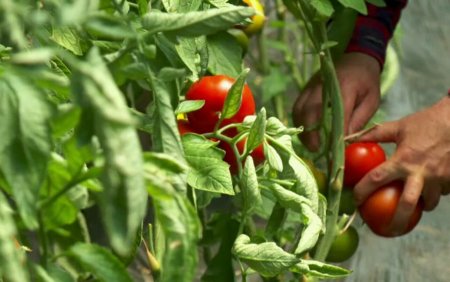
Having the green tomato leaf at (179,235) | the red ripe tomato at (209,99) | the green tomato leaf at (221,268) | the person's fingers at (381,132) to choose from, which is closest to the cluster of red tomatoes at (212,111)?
the red ripe tomato at (209,99)

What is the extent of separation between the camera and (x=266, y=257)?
0.66m

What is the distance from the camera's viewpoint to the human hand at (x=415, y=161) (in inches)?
43.8

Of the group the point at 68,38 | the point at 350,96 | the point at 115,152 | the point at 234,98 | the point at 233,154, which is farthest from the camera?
the point at 350,96

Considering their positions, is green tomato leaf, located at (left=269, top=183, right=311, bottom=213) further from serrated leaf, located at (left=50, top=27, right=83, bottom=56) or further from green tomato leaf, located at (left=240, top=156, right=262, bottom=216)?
serrated leaf, located at (left=50, top=27, right=83, bottom=56)

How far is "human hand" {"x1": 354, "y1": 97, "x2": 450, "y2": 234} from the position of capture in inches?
43.8

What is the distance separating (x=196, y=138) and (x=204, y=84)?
16 centimetres

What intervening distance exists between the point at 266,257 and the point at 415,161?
1.71 ft

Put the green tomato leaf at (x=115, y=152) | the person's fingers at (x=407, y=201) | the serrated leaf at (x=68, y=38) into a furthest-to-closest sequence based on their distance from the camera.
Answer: the person's fingers at (x=407, y=201) → the serrated leaf at (x=68, y=38) → the green tomato leaf at (x=115, y=152)

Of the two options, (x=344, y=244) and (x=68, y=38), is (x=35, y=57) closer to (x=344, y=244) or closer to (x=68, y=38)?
(x=68, y=38)

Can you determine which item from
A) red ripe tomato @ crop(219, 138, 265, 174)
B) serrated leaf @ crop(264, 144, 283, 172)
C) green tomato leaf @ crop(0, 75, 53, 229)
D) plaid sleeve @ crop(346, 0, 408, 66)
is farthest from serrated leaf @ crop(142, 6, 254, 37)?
plaid sleeve @ crop(346, 0, 408, 66)

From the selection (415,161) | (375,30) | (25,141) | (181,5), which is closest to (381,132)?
(415,161)

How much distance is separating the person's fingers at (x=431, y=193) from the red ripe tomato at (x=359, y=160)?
72 mm

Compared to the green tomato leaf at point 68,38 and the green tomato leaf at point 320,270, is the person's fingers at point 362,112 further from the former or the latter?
the green tomato leaf at point 68,38

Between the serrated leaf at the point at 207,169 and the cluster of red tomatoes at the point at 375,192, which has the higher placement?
the serrated leaf at the point at 207,169
